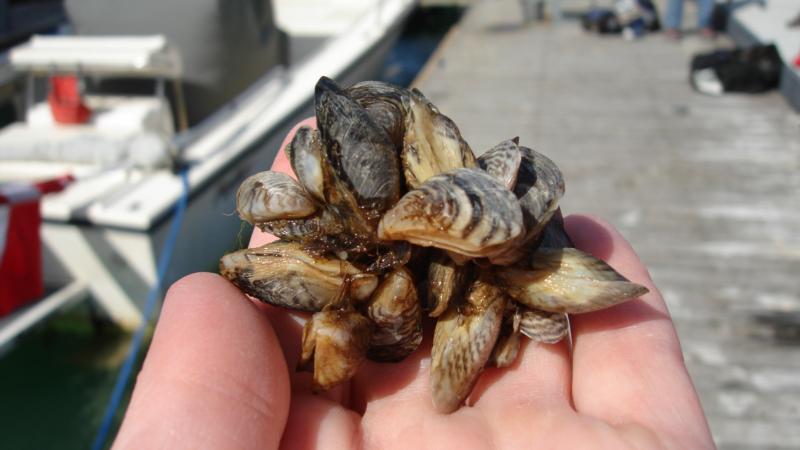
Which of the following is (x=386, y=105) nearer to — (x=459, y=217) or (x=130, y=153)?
(x=459, y=217)

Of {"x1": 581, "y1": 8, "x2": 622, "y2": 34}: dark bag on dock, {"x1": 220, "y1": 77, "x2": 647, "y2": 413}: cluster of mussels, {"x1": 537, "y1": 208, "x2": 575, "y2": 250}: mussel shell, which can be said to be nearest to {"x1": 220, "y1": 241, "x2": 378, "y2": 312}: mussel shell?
{"x1": 220, "y1": 77, "x2": 647, "y2": 413}: cluster of mussels

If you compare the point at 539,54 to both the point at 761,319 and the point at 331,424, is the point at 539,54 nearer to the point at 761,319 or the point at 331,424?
the point at 761,319

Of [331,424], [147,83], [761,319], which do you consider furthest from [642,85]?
[331,424]

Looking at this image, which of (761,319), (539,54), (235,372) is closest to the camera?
(235,372)

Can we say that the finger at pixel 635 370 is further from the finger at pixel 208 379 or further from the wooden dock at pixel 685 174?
the wooden dock at pixel 685 174

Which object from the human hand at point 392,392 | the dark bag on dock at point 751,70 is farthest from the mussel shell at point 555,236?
the dark bag on dock at point 751,70

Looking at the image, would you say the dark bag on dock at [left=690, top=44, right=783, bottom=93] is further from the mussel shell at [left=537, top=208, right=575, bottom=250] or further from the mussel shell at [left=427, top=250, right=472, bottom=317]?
the mussel shell at [left=427, top=250, right=472, bottom=317]

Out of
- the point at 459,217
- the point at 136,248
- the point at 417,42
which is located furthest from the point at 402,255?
the point at 417,42
